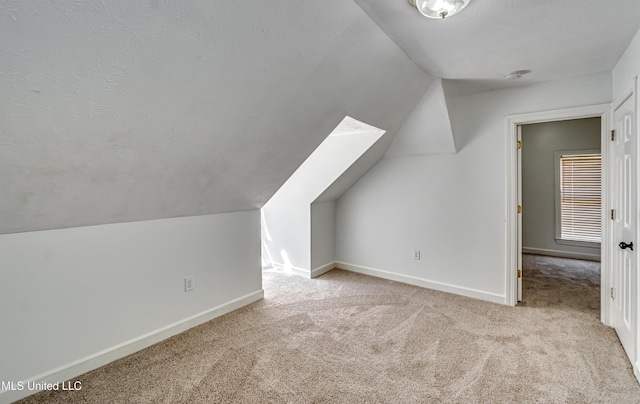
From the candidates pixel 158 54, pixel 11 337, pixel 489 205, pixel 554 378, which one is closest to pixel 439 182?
pixel 489 205

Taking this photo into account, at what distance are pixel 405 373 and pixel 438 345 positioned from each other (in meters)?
0.50

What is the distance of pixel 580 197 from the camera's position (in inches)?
202

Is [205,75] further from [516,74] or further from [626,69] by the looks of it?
[626,69]

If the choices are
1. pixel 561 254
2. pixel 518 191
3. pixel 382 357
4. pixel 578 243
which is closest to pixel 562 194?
pixel 578 243

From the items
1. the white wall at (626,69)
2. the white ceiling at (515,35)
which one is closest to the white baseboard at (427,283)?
the white wall at (626,69)

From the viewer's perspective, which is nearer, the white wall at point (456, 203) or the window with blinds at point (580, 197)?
the white wall at point (456, 203)

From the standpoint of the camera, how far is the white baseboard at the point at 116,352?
1897mm

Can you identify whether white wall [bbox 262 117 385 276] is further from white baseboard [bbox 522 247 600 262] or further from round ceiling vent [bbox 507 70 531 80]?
white baseboard [bbox 522 247 600 262]

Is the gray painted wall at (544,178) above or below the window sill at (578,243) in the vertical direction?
above

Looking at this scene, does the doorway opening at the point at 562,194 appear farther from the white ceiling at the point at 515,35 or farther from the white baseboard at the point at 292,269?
the white baseboard at the point at 292,269

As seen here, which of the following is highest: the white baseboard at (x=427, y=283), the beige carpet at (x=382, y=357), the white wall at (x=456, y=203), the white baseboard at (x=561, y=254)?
the white wall at (x=456, y=203)

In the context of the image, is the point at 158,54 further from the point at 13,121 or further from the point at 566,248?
the point at 566,248

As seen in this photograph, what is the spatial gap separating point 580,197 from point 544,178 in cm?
57

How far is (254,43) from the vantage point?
162 cm
